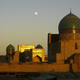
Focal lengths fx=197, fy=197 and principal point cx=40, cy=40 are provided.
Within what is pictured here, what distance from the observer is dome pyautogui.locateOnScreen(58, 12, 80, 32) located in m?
39.5

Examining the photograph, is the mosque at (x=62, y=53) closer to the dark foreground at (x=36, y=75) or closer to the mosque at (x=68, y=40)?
the mosque at (x=68, y=40)

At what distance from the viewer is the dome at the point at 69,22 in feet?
129

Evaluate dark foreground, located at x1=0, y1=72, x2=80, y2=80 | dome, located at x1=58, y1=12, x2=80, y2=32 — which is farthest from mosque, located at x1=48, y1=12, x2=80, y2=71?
dark foreground, located at x1=0, y1=72, x2=80, y2=80

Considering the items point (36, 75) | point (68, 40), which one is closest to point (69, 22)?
point (68, 40)

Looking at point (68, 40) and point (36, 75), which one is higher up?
point (68, 40)

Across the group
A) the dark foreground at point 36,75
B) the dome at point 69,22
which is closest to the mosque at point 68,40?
the dome at point 69,22

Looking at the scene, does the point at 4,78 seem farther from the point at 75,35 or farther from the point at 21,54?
the point at 21,54

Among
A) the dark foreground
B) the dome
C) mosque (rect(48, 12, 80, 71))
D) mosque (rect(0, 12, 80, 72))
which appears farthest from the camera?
the dome

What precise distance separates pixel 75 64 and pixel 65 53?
5749 millimetres

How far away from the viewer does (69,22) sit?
39781mm

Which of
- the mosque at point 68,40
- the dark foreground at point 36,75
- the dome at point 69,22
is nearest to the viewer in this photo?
the dark foreground at point 36,75

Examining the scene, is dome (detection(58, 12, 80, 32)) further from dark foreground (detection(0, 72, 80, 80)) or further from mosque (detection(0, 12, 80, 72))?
dark foreground (detection(0, 72, 80, 80))

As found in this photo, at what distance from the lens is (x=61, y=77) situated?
98.1ft

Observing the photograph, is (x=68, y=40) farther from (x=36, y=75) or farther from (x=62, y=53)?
(x=36, y=75)
